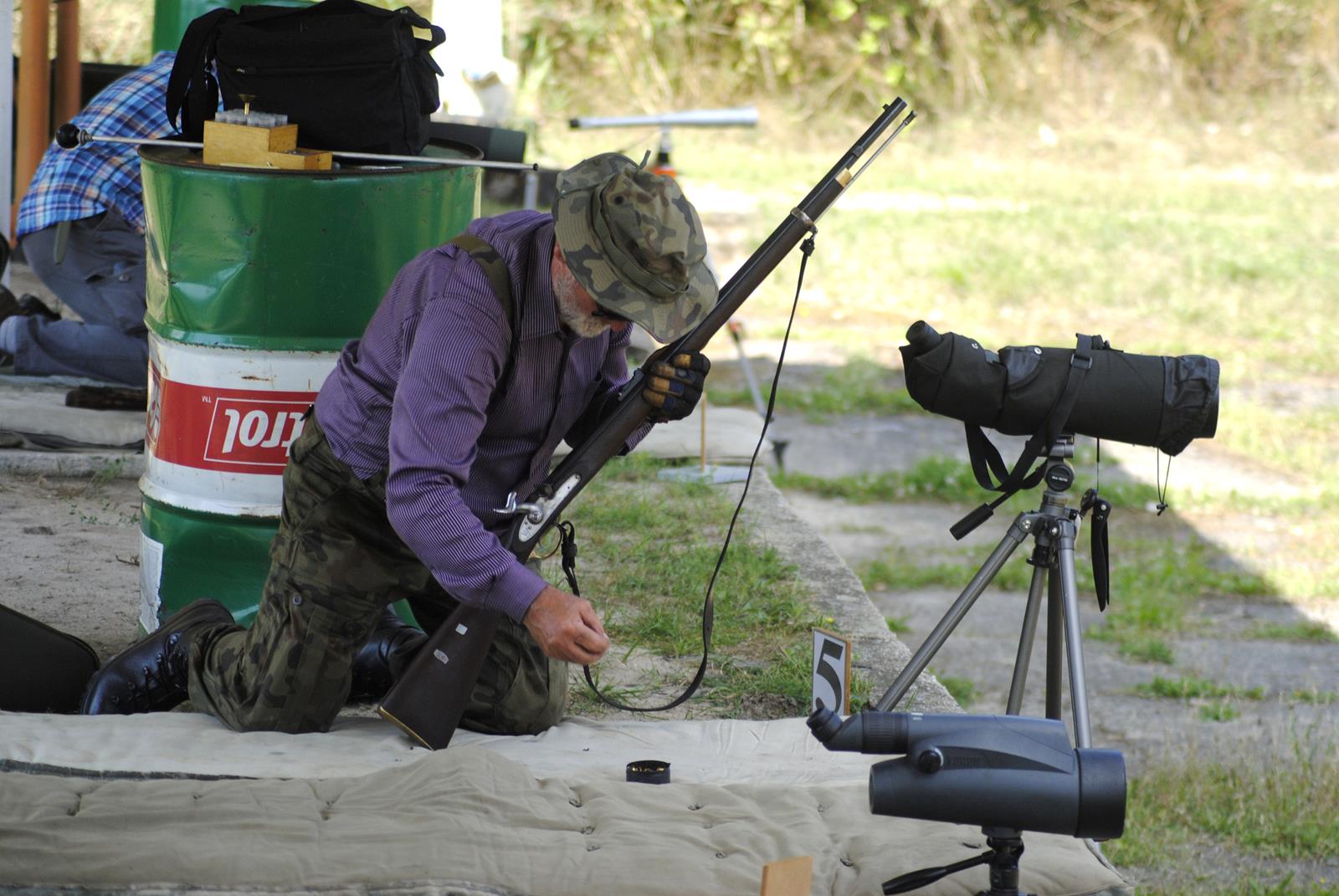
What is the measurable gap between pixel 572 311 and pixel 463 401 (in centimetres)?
29

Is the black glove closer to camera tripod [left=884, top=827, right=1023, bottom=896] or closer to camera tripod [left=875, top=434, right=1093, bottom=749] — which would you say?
camera tripod [left=875, top=434, right=1093, bottom=749]

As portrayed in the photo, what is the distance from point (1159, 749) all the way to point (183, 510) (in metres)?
2.94

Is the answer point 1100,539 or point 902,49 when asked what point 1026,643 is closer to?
point 1100,539

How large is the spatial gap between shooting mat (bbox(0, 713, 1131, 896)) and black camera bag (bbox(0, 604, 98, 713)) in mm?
218

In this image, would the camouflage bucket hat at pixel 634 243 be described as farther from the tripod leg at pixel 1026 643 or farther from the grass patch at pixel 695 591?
the grass patch at pixel 695 591

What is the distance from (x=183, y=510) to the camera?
362 cm

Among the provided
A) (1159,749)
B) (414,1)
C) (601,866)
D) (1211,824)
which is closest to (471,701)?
(601,866)

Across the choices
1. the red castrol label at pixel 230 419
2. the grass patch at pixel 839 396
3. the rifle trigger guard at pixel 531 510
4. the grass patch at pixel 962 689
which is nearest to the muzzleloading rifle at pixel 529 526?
the rifle trigger guard at pixel 531 510

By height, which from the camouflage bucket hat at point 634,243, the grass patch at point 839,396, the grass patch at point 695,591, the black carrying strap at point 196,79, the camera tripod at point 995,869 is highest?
the black carrying strap at point 196,79

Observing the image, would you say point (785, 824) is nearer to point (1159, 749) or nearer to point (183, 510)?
point (183, 510)

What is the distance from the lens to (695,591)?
4.66m

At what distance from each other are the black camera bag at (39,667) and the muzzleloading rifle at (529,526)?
2.63 ft

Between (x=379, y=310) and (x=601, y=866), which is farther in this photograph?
(x=379, y=310)

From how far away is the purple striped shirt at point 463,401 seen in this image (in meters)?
2.82
